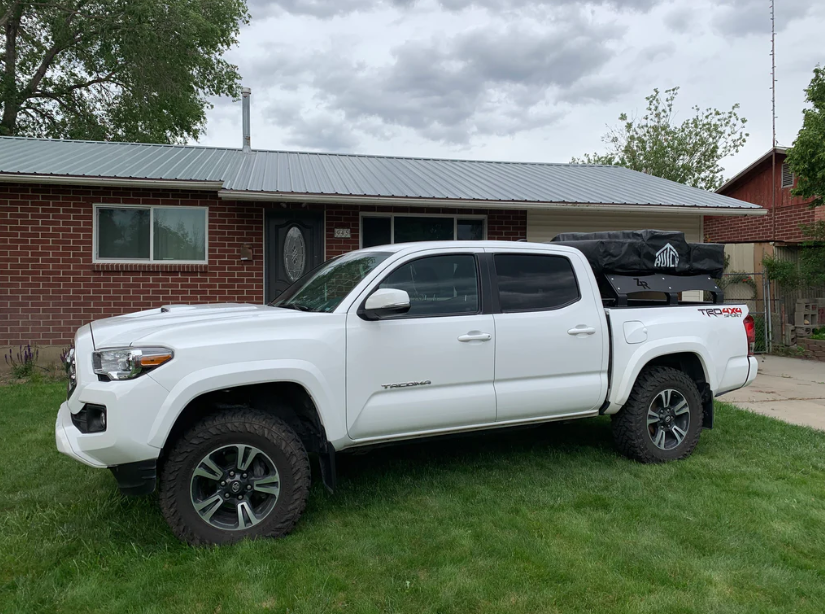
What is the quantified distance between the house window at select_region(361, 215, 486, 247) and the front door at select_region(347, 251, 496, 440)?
19.8 ft

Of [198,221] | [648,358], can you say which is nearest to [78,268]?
[198,221]

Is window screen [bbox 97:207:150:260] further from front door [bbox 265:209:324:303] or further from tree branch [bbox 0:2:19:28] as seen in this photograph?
tree branch [bbox 0:2:19:28]

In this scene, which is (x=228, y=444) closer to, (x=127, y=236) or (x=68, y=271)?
(x=127, y=236)

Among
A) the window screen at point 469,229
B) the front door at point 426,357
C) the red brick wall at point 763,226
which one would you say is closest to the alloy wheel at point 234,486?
the front door at point 426,357

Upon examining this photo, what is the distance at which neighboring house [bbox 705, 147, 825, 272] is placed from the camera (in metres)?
19.0

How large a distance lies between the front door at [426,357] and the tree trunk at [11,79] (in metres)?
22.9

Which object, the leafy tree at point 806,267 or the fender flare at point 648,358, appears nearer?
the fender flare at point 648,358

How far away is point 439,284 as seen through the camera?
4.34m

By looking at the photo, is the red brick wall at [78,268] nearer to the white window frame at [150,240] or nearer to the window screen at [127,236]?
the white window frame at [150,240]

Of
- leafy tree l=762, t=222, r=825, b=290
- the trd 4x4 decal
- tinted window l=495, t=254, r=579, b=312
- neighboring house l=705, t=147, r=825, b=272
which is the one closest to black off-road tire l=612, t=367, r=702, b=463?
the trd 4x4 decal

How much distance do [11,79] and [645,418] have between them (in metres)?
25.2

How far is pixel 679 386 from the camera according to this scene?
507cm

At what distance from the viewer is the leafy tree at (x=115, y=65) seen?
68.7 ft

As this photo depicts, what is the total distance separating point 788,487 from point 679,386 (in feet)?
3.40
